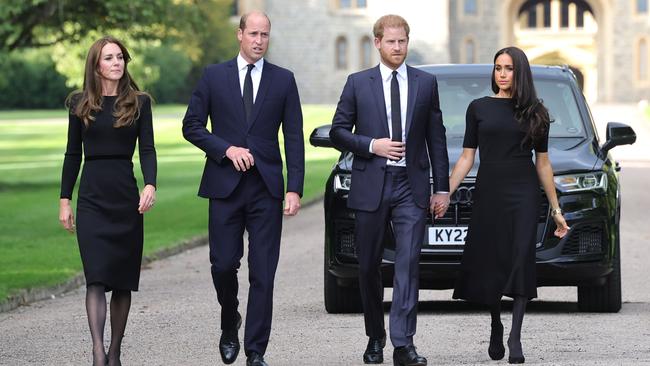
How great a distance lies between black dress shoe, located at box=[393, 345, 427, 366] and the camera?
7.90 meters

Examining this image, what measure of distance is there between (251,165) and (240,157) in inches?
3.2

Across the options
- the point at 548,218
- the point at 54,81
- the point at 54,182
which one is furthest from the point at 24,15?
the point at 54,81

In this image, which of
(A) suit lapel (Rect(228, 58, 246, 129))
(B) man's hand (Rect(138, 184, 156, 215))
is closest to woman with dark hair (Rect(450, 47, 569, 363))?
(A) suit lapel (Rect(228, 58, 246, 129))

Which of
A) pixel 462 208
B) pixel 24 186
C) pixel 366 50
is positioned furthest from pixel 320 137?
pixel 366 50

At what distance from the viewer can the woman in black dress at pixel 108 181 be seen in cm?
797

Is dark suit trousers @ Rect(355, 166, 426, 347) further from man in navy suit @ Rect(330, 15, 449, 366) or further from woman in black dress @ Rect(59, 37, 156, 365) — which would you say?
woman in black dress @ Rect(59, 37, 156, 365)

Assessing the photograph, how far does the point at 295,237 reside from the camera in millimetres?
19203

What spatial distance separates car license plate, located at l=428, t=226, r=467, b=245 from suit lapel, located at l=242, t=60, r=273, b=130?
2.52m

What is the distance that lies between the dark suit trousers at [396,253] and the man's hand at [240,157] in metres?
0.74

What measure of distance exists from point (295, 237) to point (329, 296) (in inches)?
327

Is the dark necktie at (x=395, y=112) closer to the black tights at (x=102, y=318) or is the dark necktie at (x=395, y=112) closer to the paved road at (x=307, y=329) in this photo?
the paved road at (x=307, y=329)

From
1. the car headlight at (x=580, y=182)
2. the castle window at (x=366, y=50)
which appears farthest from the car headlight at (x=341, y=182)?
the castle window at (x=366, y=50)

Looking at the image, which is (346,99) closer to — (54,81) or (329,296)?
(329,296)

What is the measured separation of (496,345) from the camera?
8.28 metres
